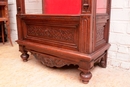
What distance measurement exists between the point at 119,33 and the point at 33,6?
0.85m

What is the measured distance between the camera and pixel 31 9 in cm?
137

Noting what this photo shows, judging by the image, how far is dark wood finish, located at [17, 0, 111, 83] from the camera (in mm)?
970

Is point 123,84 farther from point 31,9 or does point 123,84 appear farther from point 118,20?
point 31,9

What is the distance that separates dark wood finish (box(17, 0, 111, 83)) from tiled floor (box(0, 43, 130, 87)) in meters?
0.08

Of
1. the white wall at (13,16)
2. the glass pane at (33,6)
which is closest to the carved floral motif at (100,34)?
the glass pane at (33,6)

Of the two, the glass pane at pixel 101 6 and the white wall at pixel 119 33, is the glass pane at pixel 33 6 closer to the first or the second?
the white wall at pixel 119 33

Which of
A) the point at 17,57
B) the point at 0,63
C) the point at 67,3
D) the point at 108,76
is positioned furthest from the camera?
the point at 17,57

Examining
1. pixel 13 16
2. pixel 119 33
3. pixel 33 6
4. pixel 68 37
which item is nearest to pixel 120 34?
pixel 119 33

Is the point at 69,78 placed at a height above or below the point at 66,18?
below

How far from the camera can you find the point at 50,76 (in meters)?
1.19

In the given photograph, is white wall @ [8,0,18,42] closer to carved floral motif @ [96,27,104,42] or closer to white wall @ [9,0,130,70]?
white wall @ [9,0,130,70]

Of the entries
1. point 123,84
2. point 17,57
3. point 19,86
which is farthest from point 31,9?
point 123,84

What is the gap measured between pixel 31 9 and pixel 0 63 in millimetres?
648

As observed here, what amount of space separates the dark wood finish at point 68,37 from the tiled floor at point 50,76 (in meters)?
0.08
